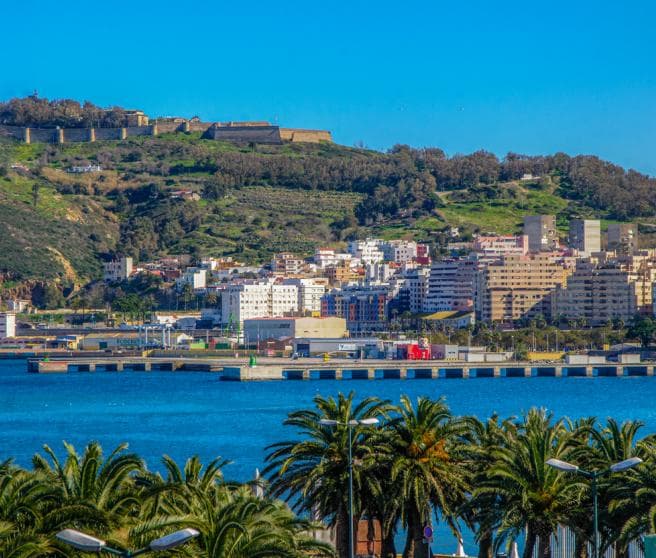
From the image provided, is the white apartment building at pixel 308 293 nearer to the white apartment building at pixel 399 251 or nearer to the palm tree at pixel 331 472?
the white apartment building at pixel 399 251

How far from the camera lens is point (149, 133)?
185 meters

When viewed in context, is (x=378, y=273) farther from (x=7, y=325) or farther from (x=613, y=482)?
(x=613, y=482)

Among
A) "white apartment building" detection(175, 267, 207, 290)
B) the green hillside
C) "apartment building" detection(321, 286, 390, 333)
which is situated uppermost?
the green hillside

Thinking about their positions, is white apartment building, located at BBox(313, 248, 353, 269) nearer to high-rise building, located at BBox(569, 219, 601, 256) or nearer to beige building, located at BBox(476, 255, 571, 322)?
high-rise building, located at BBox(569, 219, 601, 256)

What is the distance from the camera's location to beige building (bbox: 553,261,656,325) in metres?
121

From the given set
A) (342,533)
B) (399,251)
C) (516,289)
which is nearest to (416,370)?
(516,289)

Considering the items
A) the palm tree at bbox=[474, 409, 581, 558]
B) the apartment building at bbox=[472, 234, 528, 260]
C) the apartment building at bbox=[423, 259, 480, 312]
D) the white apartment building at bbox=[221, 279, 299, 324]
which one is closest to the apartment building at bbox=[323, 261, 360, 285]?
the white apartment building at bbox=[221, 279, 299, 324]

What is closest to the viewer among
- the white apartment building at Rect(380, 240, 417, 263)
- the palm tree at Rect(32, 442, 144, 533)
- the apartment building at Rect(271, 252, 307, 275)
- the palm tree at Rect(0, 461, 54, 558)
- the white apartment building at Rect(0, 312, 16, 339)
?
the palm tree at Rect(0, 461, 54, 558)

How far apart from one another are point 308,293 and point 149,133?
53.1 m

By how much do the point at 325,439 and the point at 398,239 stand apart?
138521 millimetres

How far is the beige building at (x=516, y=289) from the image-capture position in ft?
409

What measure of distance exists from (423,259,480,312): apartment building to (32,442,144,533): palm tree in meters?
107

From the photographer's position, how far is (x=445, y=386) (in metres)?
89.9

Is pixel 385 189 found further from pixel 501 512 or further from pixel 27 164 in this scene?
pixel 501 512
